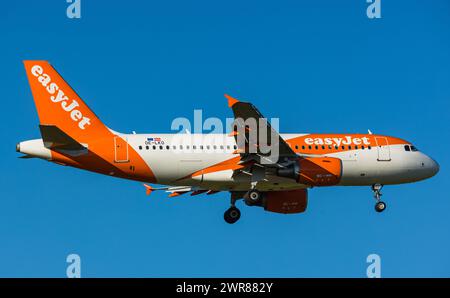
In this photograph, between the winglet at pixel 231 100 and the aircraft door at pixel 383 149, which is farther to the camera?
the aircraft door at pixel 383 149

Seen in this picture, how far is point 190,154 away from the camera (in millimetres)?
49219

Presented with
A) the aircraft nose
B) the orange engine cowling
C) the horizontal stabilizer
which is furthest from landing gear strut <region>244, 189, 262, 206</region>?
the aircraft nose

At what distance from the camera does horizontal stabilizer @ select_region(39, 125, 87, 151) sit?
4516 cm

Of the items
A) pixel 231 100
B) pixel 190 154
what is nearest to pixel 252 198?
pixel 190 154

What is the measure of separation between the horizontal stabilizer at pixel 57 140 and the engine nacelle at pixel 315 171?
12390 millimetres

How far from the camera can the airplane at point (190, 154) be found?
157 ft

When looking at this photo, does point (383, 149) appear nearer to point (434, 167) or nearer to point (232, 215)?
point (434, 167)

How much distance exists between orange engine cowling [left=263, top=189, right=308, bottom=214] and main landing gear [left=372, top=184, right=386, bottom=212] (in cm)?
460

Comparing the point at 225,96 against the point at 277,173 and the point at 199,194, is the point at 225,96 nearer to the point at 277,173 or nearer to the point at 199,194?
the point at 277,173

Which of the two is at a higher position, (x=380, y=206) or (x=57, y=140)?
(x=57, y=140)

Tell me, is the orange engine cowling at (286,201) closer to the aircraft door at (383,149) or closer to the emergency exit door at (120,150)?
the aircraft door at (383,149)

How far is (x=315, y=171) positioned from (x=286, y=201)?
534 cm

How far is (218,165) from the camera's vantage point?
49625mm

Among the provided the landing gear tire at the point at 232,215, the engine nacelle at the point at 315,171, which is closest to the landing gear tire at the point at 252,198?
the engine nacelle at the point at 315,171
